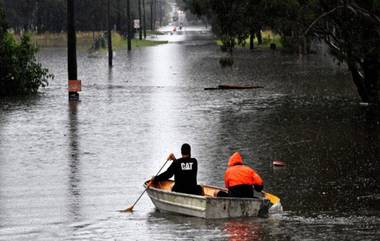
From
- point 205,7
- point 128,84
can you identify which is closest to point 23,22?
point 128,84

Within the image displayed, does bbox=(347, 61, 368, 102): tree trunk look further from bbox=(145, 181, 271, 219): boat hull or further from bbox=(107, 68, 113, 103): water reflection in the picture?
bbox=(145, 181, 271, 219): boat hull

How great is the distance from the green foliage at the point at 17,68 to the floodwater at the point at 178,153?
52.2 inches

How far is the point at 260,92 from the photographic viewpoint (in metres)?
43.1

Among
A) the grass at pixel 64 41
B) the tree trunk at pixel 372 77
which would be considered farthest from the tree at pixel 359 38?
the grass at pixel 64 41

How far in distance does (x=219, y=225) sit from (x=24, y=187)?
5664mm

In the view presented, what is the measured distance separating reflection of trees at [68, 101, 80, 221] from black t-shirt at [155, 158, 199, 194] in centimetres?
180

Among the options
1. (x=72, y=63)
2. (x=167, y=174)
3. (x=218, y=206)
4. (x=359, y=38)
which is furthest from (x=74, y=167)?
(x=72, y=63)

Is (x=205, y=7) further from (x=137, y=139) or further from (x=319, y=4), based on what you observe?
(x=137, y=139)

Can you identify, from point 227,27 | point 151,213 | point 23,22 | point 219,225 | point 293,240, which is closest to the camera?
point 293,240

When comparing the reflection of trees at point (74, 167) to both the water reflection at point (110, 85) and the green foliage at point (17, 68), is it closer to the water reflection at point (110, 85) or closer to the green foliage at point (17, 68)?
the water reflection at point (110, 85)

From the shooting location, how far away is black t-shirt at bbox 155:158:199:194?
1641cm

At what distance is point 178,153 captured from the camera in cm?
2420

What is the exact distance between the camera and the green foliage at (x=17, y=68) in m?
42.0

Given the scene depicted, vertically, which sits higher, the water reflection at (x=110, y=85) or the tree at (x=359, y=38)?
the tree at (x=359, y=38)
